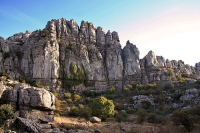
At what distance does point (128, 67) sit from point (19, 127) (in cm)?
4087

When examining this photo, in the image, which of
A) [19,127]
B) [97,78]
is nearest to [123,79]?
[97,78]

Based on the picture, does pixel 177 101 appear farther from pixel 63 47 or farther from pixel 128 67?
pixel 63 47

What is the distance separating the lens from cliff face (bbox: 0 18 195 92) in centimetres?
3734

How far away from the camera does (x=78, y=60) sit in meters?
43.5

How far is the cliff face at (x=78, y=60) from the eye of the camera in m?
37.3

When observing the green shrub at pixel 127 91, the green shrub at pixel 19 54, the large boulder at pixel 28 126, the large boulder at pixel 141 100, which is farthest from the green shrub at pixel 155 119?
the green shrub at pixel 19 54

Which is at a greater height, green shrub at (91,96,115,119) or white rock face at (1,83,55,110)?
white rock face at (1,83,55,110)

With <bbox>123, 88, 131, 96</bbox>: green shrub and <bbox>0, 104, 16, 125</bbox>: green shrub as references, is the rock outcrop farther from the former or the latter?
<bbox>123, 88, 131, 96</bbox>: green shrub

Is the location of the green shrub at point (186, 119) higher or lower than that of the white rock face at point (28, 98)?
lower

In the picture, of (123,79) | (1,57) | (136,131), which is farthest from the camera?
(123,79)

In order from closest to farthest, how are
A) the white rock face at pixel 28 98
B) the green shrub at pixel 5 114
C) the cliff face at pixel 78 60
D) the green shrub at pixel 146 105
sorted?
the green shrub at pixel 5 114 < the white rock face at pixel 28 98 < the green shrub at pixel 146 105 < the cliff face at pixel 78 60

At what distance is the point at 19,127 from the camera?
37.0 ft

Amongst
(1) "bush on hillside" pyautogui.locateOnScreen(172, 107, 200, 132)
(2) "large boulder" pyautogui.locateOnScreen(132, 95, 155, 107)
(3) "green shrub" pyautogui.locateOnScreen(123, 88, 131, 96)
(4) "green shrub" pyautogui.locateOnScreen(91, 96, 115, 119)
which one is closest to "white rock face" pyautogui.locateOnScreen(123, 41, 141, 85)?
(3) "green shrub" pyautogui.locateOnScreen(123, 88, 131, 96)

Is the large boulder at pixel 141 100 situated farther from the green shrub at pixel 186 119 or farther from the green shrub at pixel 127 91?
the green shrub at pixel 186 119
